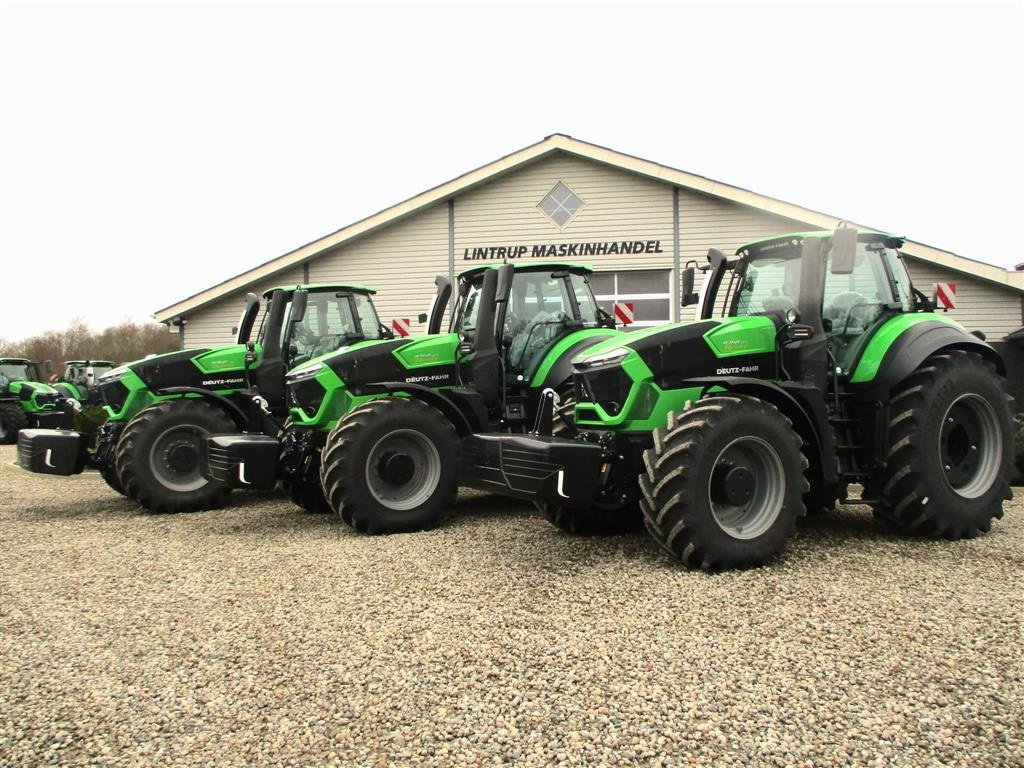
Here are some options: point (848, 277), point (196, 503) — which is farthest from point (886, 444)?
point (196, 503)

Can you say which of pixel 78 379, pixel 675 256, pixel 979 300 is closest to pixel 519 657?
pixel 675 256

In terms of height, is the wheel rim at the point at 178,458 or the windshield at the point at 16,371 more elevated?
the windshield at the point at 16,371

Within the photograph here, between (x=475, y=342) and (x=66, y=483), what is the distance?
303 inches

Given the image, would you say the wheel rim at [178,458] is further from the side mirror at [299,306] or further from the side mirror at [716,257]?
the side mirror at [716,257]

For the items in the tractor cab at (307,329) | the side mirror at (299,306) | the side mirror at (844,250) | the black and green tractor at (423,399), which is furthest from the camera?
the tractor cab at (307,329)

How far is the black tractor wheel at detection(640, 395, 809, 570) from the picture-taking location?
5355 millimetres

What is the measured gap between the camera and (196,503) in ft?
31.4

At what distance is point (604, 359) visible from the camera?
6.07 metres

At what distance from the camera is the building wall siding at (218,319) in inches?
789

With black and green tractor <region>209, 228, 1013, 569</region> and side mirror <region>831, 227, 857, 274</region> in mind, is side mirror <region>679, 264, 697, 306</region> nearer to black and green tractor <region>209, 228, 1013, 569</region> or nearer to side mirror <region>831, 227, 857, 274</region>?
black and green tractor <region>209, 228, 1013, 569</region>

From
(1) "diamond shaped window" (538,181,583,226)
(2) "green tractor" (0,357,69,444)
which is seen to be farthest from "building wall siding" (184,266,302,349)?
(1) "diamond shaped window" (538,181,583,226)

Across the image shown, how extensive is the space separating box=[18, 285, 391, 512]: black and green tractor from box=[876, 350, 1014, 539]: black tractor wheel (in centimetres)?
598

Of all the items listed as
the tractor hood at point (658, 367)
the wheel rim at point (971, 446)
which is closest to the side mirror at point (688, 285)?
the tractor hood at point (658, 367)

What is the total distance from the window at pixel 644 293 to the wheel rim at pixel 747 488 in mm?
12116
